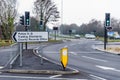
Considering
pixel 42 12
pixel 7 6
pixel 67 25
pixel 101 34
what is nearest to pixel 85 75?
pixel 7 6

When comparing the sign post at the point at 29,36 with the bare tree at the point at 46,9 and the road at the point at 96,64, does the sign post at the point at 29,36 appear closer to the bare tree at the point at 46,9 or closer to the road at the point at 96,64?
the road at the point at 96,64

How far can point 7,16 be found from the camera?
221ft

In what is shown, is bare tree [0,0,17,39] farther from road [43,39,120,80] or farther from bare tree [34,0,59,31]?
road [43,39,120,80]

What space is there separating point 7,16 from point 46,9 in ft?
34.8

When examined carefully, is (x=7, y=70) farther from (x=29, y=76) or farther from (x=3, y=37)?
(x=3, y=37)

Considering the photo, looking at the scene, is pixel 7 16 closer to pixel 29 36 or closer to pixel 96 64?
pixel 96 64

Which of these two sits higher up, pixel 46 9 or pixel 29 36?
pixel 46 9

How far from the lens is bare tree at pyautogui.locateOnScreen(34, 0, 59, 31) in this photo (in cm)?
7525

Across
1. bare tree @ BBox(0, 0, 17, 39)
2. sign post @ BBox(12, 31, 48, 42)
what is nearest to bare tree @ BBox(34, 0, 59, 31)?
bare tree @ BBox(0, 0, 17, 39)

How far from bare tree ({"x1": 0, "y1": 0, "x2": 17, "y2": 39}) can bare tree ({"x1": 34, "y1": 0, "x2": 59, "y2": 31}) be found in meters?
7.05

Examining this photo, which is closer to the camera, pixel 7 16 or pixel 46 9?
pixel 7 16

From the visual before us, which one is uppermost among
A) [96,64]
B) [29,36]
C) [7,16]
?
[7,16]

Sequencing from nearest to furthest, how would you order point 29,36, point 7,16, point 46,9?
point 29,36, point 7,16, point 46,9

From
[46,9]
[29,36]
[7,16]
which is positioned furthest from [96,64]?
[46,9]
